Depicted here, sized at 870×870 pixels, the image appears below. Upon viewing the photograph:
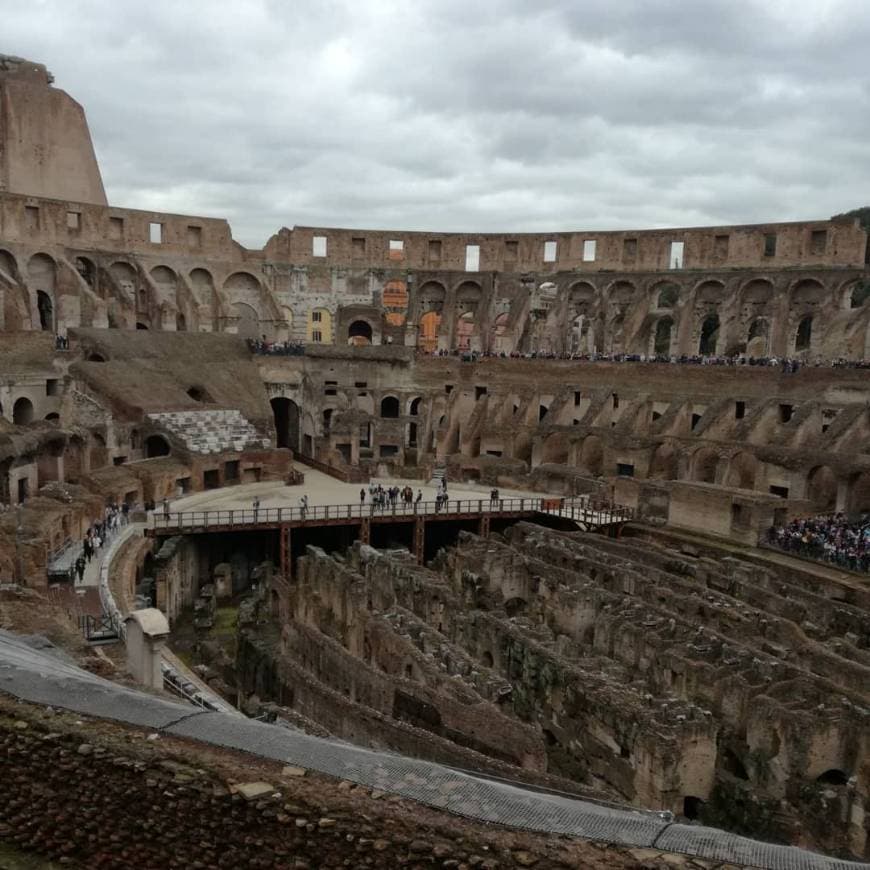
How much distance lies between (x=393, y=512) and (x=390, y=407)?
14343 mm

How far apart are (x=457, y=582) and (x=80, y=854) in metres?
17.7

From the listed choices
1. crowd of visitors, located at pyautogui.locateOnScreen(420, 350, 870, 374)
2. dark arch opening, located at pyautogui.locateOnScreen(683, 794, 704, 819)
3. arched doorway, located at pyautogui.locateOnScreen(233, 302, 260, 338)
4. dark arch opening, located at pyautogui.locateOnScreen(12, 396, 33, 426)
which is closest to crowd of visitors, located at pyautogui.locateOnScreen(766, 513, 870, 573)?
crowd of visitors, located at pyautogui.locateOnScreen(420, 350, 870, 374)

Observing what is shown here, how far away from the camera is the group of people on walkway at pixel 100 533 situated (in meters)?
19.6

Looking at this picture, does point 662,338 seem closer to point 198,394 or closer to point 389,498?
point 389,498

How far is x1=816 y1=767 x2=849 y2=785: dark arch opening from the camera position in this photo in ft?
46.3

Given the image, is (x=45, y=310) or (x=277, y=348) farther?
(x=277, y=348)

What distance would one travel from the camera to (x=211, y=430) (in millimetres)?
33281

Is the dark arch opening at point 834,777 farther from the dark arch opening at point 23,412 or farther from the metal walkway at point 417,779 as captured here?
the dark arch opening at point 23,412

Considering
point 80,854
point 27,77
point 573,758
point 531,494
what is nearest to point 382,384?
point 531,494

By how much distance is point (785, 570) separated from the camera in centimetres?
2359

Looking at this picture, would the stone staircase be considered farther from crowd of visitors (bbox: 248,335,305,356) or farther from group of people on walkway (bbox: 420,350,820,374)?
group of people on walkway (bbox: 420,350,820,374)

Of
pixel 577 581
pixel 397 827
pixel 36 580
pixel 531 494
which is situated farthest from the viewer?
pixel 531 494

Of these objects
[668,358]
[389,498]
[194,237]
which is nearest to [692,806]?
[389,498]

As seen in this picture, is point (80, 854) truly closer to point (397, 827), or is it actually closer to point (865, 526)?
point (397, 827)
